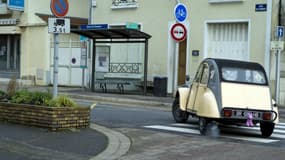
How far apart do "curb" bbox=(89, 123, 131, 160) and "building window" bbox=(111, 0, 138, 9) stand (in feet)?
46.3

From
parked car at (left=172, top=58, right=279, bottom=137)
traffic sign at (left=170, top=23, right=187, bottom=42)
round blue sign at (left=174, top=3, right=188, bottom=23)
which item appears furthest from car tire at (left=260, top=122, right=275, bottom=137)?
round blue sign at (left=174, top=3, right=188, bottom=23)

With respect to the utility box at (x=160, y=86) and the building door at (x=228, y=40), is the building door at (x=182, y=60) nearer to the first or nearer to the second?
the utility box at (x=160, y=86)

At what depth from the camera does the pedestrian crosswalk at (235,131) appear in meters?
11.4

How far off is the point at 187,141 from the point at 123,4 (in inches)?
648

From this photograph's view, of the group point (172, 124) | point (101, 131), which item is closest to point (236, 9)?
point (172, 124)

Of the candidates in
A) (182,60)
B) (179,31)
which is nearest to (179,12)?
(179,31)

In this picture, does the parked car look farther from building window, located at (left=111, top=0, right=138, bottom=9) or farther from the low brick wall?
building window, located at (left=111, top=0, right=138, bottom=9)

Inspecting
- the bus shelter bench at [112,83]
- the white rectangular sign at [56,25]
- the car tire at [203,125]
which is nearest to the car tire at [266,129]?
the car tire at [203,125]

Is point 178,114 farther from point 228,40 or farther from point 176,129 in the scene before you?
point 228,40

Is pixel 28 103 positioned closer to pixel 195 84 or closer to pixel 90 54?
pixel 195 84

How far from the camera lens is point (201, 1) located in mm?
22953

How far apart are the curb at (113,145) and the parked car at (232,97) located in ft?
6.32

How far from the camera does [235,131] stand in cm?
1255

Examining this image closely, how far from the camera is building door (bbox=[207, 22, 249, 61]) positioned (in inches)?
868
